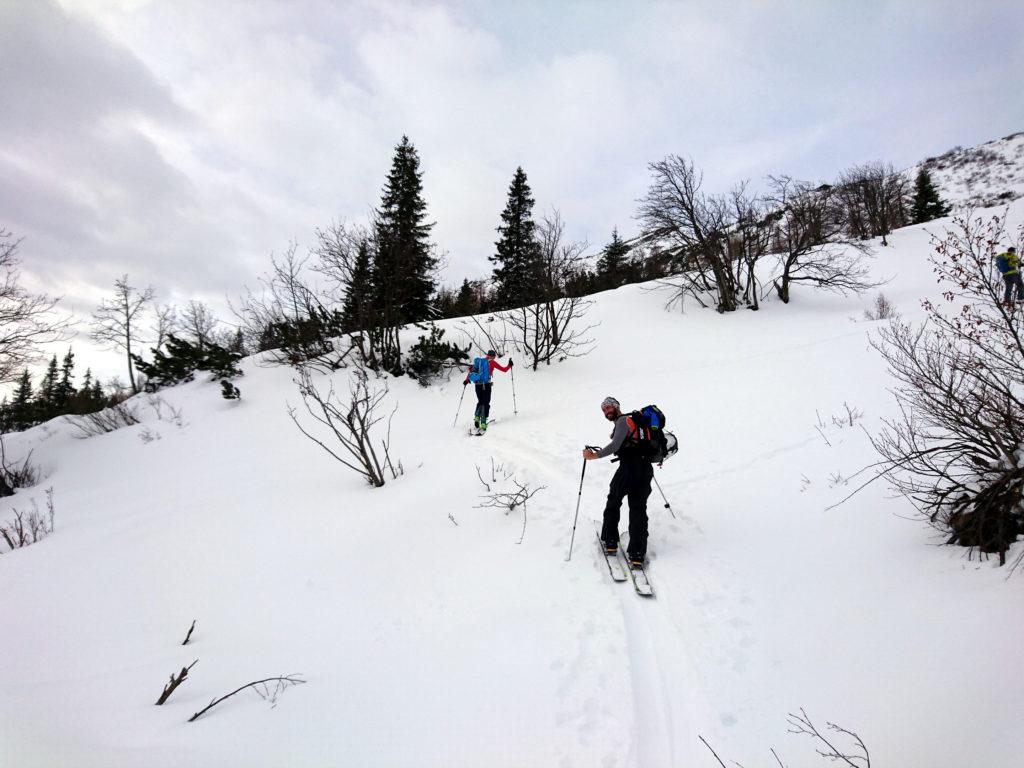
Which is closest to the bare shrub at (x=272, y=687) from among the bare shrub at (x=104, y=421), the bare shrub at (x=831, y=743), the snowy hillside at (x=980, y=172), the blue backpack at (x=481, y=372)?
the bare shrub at (x=831, y=743)

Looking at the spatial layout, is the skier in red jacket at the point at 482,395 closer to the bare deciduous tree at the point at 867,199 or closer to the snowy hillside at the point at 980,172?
the bare deciduous tree at the point at 867,199

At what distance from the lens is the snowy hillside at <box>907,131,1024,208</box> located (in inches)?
1417

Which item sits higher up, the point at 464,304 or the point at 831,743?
the point at 464,304

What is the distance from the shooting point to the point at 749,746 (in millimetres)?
2453

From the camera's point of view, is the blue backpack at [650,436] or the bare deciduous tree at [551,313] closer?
the blue backpack at [650,436]

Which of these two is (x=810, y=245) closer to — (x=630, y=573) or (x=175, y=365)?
(x=630, y=573)

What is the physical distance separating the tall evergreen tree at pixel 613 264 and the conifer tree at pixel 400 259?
1494cm

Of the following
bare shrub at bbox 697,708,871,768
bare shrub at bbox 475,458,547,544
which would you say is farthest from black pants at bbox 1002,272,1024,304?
bare shrub at bbox 475,458,547,544

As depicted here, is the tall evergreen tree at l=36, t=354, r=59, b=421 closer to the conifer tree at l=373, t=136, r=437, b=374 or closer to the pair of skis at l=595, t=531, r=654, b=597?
the conifer tree at l=373, t=136, r=437, b=374

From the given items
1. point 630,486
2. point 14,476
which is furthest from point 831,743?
point 14,476

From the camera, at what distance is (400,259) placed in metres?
15.2

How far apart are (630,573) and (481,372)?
6401 mm

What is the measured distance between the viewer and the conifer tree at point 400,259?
15.1m

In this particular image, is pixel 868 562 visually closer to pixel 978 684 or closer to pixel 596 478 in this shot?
pixel 978 684
